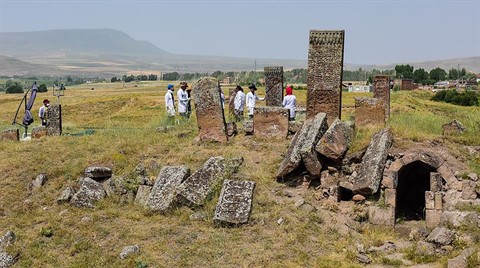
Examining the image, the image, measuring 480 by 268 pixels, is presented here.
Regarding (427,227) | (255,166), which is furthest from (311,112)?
(427,227)

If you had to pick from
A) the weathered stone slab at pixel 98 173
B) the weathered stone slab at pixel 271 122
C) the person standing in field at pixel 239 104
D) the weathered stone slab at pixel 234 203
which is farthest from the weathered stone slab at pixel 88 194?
the person standing in field at pixel 239 104

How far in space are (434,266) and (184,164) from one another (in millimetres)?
6749

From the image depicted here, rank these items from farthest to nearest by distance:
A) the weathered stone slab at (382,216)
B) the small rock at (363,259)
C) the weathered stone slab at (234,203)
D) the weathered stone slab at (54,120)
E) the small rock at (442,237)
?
the weathered stone slab at (54,120) < the weathered stone slab at (382,216) < the weathered stone slab at (234,203) < the small rock at (442,237) < the small rock at (363,259)

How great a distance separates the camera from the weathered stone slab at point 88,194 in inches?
531

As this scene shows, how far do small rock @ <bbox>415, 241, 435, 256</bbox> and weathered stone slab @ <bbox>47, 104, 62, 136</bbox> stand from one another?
12.4m

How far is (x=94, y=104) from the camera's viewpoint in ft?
164

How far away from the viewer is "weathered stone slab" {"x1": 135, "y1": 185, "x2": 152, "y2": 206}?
13.6m

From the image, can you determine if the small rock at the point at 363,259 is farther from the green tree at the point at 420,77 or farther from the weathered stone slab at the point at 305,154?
the green tree at the point at 420,77

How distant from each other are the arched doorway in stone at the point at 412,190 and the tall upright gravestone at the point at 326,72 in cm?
251

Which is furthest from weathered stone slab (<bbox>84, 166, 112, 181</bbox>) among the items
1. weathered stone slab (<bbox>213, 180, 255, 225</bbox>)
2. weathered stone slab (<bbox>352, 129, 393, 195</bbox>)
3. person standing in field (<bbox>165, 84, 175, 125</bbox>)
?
weathered stone slab (<bbox>352, 129, 393, 195</bbox>)

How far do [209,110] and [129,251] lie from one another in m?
5.81

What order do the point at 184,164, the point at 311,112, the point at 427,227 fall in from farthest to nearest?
the point at 311,112
the point at 184,164
the point at 427,227

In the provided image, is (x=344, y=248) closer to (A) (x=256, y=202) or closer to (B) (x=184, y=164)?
(A) (x=256, y=202)

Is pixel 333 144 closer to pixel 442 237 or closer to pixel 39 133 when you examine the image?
pixel 442 237
